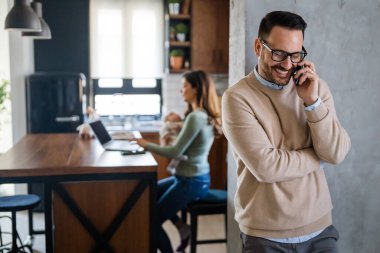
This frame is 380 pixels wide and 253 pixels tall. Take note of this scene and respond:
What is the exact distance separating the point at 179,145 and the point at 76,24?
295 cm

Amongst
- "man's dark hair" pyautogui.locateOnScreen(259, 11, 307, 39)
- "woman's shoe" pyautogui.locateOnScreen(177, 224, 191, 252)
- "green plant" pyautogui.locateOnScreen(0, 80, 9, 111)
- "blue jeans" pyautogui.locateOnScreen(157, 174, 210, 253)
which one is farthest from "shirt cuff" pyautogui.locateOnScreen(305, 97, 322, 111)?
"green plant" pyautogui.locateOnScreen(0, 80, 9, 111)

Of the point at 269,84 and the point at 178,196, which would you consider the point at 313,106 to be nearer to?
the point at 269,84

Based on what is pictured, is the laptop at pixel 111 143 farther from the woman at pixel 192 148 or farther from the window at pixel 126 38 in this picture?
the window at pixel 126 38

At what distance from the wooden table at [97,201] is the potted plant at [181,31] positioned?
106 inches

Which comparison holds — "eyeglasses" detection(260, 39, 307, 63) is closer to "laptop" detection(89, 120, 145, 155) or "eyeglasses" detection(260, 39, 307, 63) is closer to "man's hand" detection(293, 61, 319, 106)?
"man's hand" detection(293, 61, 319, 106)

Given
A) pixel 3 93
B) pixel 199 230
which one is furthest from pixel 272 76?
pixel 3 93

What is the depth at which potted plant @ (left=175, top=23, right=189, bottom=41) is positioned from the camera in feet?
17.9

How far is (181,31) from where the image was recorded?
5484 millimetres

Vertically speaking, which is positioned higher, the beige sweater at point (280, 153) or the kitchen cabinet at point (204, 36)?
the kitchen cabinet at point (204, 36)

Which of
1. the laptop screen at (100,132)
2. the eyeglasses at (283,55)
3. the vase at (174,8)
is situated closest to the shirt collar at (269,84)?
the eyeglasses at (283,55)

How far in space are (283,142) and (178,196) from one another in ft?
5.38

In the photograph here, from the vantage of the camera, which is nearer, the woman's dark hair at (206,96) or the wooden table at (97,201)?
the wooden table at (97,201)

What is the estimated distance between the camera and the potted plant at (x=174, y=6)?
17.9ft

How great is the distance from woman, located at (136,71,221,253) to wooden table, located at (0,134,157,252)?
28cm
